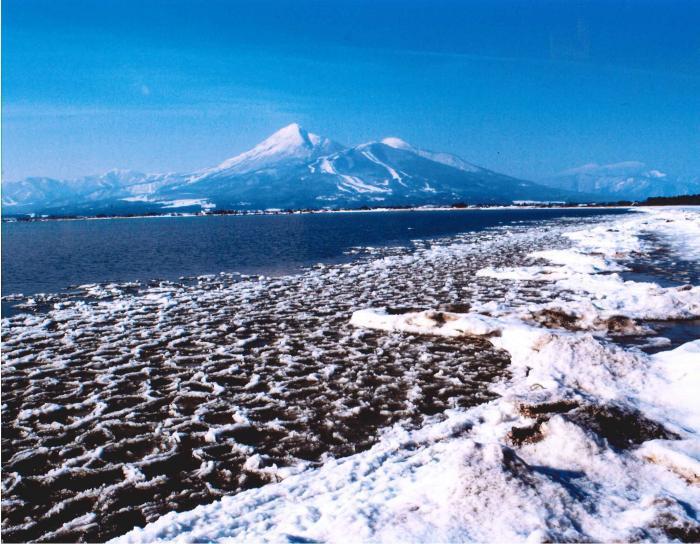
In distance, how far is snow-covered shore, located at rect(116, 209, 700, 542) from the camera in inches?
212

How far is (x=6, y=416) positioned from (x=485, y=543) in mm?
9173

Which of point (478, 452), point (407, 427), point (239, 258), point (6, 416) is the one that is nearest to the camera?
point (478, 452)

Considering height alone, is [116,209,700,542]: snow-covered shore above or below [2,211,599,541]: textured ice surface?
above

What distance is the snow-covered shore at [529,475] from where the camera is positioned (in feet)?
17.7

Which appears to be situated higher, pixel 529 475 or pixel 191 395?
pixel 529 475

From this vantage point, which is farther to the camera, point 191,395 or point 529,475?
point 191,395

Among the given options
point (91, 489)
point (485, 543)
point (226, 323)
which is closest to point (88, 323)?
point (226, 323)

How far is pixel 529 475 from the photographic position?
5902mm

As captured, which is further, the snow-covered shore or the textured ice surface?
the textured ice surface

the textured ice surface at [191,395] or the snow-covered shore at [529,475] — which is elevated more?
the snow-covered shore at [529,475]

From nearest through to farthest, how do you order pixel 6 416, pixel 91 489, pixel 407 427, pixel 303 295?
pixel 91 489, pixel 407 427, pixel 6 416, pixel 303 295

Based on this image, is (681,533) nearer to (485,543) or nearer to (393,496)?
(485,543)

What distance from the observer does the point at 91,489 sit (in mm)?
7027

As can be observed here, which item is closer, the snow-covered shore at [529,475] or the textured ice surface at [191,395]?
the snow-covered shore at [529,475]
